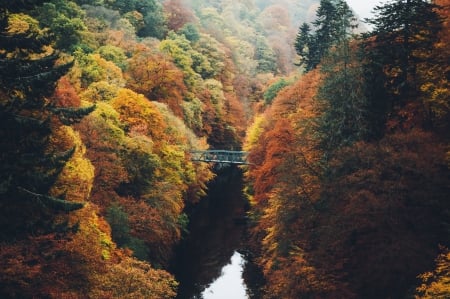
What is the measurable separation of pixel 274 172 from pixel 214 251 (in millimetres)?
11550

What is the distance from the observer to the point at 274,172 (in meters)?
39.9

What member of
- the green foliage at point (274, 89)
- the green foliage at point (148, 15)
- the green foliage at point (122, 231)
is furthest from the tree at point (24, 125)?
the green foliage at point (148, 15)

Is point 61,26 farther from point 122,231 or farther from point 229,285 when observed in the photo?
point 229,285

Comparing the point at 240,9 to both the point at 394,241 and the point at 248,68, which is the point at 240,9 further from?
the point at 394,241

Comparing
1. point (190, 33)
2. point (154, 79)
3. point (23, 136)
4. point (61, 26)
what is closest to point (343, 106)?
point (23, 136)

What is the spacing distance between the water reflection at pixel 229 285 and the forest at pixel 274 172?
1.92 metres

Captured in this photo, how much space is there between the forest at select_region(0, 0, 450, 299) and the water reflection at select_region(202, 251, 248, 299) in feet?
6.28

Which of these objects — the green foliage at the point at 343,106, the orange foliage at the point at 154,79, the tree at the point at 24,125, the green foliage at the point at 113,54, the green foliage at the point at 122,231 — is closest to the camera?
the tree at the point at 24,125

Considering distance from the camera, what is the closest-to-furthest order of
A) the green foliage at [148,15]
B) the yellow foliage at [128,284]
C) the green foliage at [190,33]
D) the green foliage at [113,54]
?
1. the yellow foliage at [128,284]
2. the green foliage at [113,54]
3. the green foliage at [148,15]
4. the green foliage at [190,33]

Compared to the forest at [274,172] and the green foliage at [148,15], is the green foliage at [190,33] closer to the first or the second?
the green foliage at [148,15]

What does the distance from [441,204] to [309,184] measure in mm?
9720

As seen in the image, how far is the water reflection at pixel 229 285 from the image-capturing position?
37281 millimetres

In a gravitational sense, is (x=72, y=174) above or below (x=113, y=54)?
below

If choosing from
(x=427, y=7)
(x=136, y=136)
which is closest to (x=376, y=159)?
(x=427, y=7)
